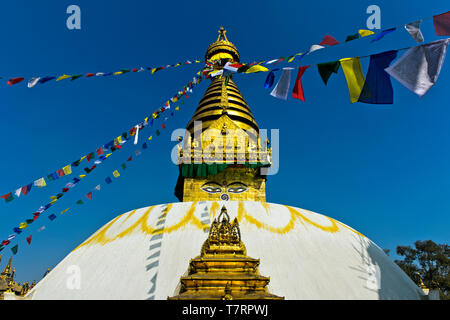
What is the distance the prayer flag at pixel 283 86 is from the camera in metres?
4.73

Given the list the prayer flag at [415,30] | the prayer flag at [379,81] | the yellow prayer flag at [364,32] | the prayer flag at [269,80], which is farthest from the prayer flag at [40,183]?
the prayer flag at [415,30]

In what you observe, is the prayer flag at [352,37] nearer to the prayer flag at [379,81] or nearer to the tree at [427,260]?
the prayer flag at [379,81]

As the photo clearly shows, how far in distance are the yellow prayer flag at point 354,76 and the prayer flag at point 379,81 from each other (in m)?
0.08

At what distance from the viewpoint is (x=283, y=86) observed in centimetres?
477

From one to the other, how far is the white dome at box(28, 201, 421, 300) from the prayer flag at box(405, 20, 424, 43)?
5458mm

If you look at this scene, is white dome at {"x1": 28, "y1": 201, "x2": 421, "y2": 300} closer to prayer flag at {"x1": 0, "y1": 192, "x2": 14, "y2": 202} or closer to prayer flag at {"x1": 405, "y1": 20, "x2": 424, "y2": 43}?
prayer flag at {"x1": 0, "y1": 192, "x2": 14, "y2": 202}

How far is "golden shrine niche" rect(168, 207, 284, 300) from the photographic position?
186 inches

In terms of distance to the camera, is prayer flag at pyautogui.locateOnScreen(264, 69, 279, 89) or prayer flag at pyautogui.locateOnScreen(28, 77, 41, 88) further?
prayer flag at pyautogui.locateOnScreen(28, 77, 41, 88)

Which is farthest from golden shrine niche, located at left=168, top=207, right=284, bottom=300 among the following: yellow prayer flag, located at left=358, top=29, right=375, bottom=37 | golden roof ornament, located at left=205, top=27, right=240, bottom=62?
golden roof ornament, located at left=205, top=27, right=240, bottom=62

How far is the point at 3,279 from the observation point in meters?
13.2

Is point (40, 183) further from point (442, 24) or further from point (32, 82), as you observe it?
point (442, 24)
